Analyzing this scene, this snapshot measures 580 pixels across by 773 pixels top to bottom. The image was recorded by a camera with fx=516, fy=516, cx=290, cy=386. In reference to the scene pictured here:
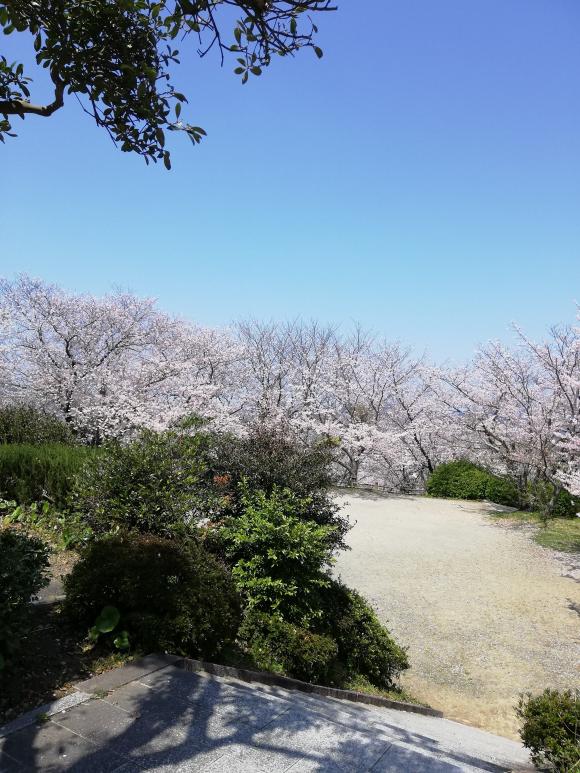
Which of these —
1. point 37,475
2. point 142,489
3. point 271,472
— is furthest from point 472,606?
point 37,475

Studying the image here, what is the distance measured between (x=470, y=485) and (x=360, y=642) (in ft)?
37.5

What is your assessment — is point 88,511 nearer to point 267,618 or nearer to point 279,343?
point 267,618

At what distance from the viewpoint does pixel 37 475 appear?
762cm

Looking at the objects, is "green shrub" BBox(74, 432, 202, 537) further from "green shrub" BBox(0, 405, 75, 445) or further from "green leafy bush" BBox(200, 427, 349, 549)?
"green shrub" BBox(0, 405, 75, 445)

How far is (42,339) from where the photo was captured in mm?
15289

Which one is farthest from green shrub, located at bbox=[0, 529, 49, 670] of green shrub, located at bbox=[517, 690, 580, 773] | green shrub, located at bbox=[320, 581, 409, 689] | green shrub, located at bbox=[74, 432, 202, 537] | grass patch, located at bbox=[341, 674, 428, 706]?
green shrub, located at bbox=[517, 690, 580, 773]

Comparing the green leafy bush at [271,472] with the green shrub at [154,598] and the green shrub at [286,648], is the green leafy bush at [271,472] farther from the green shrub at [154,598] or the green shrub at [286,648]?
the green shrub at [154,598]

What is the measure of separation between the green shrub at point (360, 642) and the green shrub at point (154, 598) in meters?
1.25

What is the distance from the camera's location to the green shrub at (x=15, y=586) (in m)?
2.94

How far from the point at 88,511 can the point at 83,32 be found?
439 cm

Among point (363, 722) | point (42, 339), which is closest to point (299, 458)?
point (363, 722)

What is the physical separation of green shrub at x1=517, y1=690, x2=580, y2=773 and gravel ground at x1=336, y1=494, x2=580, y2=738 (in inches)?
62.4

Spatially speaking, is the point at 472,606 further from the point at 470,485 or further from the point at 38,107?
the point at 470,485

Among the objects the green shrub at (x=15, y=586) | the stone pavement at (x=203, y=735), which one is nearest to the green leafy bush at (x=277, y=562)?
the stone pavement at (x=203, y=735)
